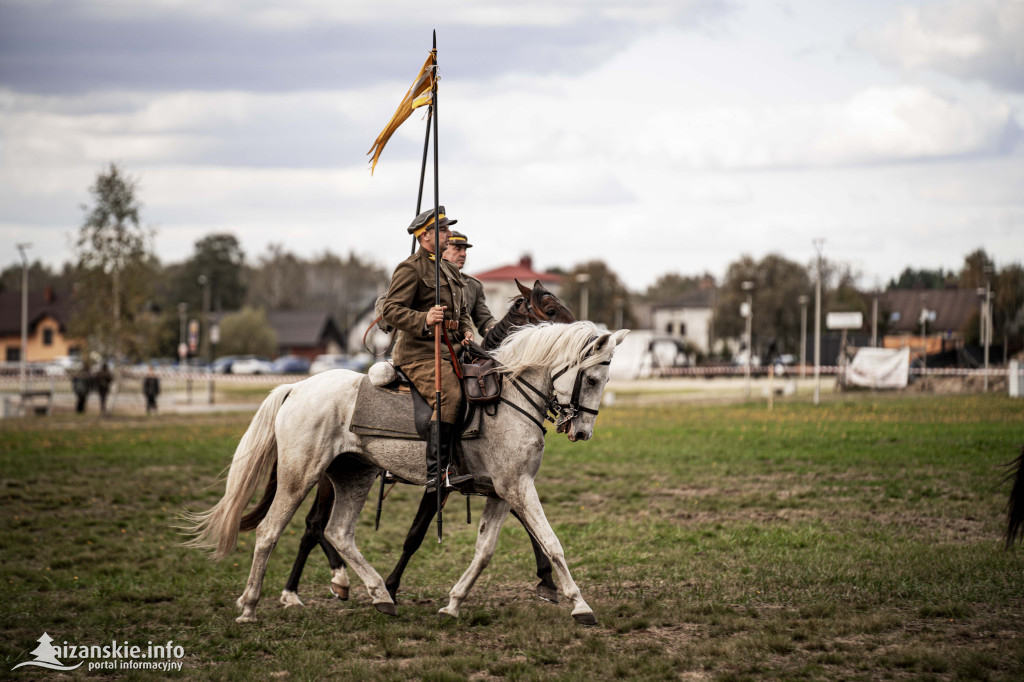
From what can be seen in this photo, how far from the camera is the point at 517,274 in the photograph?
10650 cm

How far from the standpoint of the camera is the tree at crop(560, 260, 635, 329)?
8375 cm

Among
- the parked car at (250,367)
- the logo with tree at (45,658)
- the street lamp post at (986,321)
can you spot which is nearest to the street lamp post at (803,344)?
the street lamp post at (986,321)

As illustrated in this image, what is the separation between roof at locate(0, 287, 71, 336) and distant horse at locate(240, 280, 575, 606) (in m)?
85.9

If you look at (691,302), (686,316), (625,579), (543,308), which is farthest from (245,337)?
(543,308)

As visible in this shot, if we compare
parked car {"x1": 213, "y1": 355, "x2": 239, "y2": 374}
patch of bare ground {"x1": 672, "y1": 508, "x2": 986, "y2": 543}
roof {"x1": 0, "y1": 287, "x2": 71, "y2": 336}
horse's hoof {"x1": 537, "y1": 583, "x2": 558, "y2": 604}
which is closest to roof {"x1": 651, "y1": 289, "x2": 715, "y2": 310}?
parked car {"x1": 213, "y1": 355, "x2": 239, "y2": 374}

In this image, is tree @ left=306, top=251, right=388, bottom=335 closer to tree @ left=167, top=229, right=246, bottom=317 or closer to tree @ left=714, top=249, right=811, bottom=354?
tree @ left=167, top=229, right=246, bottom=317

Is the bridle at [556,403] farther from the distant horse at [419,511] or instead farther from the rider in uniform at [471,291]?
the rider in uniform at [471,291]

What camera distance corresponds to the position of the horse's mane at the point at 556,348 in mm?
6750

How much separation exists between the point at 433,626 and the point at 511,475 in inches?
51.2

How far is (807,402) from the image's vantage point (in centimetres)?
3044

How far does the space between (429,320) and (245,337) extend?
79622mm

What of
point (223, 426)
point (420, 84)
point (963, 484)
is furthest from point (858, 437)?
point (223, 426)

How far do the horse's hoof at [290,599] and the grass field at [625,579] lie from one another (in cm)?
12

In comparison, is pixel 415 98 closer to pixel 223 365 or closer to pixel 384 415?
pixel 384 415
